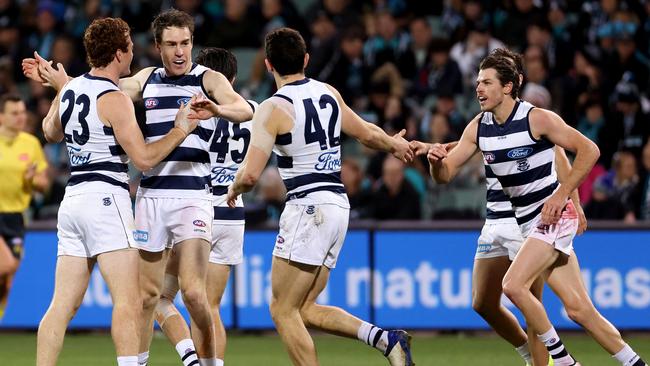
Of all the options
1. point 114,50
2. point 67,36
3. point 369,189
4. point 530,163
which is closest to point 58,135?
point 114,50

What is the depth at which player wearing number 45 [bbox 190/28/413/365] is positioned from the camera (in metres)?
8.03

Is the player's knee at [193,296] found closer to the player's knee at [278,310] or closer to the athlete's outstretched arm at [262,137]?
the player's knee at [278,310]

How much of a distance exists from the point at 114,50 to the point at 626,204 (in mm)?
7820

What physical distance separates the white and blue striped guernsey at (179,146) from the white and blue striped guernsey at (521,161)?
1.98 m

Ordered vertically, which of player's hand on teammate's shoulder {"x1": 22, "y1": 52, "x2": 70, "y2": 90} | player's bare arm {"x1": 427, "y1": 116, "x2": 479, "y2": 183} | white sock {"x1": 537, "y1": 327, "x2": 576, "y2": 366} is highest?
player's hand on teammate's shoulder {"x1": 22, "y1": 52, "x2": 70, "y2": 90}

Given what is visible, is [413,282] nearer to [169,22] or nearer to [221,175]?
[221,175]

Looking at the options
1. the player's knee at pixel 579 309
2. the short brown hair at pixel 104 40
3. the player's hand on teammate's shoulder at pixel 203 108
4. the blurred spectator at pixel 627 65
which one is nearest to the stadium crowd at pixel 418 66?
the blurred spectator at pixel 627 65

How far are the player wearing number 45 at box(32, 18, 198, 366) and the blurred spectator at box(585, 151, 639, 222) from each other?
23.5 ft

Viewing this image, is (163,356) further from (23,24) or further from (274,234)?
(23,24)

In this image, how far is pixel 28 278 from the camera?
556 inches

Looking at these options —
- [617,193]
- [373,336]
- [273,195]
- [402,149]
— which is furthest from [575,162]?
[273,195]

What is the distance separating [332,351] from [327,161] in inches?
173

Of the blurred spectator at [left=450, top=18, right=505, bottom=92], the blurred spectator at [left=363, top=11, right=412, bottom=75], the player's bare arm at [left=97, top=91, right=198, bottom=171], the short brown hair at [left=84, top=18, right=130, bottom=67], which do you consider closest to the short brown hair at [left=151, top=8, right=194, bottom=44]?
the short brown hair at [left=84, top=18, right=130, bottom=67]

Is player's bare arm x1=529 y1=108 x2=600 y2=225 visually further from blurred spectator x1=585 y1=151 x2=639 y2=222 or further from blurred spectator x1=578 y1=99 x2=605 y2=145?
blurred spectator x1=578 y1=99 x2=605 y2=145
